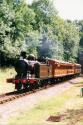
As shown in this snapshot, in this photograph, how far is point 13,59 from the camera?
53000mm

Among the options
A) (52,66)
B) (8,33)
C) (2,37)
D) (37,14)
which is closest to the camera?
(52,66)

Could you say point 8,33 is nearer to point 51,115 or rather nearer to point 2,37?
point 2,37

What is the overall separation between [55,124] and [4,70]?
3439cm

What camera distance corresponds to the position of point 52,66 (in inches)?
1500

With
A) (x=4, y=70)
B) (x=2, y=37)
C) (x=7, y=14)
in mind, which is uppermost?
(x=7, y=14)

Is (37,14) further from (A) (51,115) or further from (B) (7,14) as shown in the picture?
(A) (51,115)

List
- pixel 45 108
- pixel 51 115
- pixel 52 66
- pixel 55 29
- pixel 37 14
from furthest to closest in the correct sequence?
1. pixel 55 29
2. pixel 37 14
3. pixel 52 66
4. pixel 45 108
5. pixel 51 115

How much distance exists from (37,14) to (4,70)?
3243 centimetres

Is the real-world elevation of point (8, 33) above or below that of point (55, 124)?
above

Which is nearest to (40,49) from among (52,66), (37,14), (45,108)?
(37,14)

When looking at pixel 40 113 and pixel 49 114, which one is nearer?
pixel 49 114

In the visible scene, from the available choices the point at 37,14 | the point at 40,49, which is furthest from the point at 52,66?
the point at 37,14

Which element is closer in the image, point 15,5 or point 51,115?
point 51,115

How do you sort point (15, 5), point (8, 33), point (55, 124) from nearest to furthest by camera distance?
point (55, 124)
point (8, 33)
point (15, 5)
